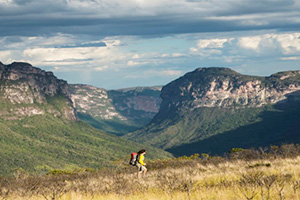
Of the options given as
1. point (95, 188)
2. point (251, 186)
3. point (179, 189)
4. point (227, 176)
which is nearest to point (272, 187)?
point (251, 186)

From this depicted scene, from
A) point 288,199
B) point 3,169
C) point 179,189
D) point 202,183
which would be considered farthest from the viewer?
point 3,169

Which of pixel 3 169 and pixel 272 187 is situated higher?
pixel 272 187

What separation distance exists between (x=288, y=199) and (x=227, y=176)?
369 inches

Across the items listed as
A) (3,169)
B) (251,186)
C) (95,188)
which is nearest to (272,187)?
(251,186)

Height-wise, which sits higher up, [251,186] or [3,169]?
[251,186]

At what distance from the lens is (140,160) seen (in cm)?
3409

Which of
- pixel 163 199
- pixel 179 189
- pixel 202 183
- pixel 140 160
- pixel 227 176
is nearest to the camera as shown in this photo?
pixel 163 199

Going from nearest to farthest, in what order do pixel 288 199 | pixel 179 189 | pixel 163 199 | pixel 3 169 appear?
pixel 288 199
pixel 163 199
pixel 179 189
pixel 3 169

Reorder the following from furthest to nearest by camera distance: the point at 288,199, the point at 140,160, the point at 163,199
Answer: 1. the point at 140,160
2. the point at 163,199
3. the point at 288,199

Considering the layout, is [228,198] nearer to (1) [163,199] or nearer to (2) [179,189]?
(1) [163,199]

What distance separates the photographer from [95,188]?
27703 millimetres

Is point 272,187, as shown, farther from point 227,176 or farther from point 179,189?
point 227,176

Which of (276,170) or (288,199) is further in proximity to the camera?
(276,170)

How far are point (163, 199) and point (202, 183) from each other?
6305 millimetres
